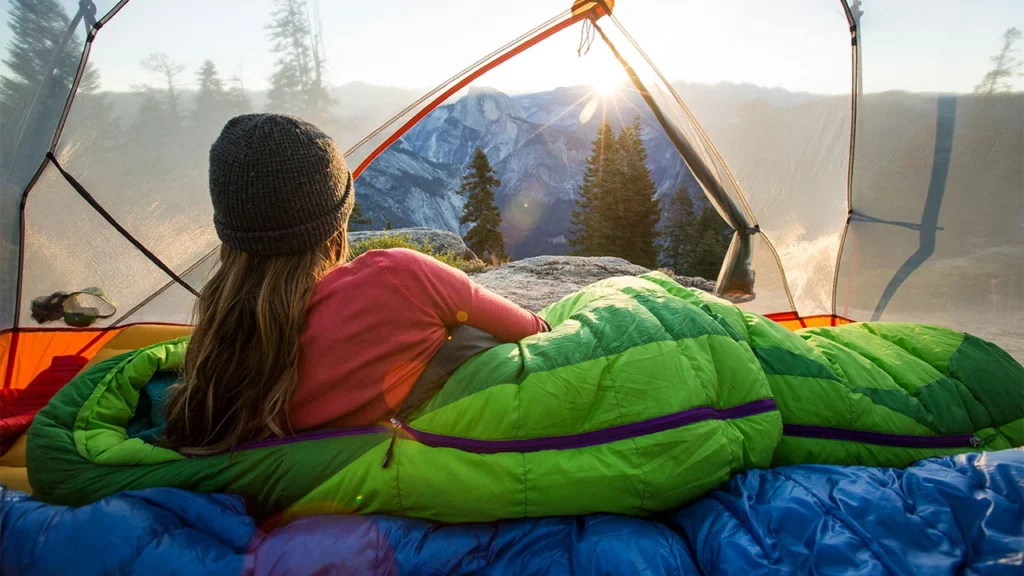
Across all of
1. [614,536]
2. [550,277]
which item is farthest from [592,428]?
[550,277]

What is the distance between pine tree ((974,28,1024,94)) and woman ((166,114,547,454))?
2452 millimetres

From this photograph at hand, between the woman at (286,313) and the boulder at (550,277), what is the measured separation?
3189 millimetres

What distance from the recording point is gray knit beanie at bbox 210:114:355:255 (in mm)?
1179

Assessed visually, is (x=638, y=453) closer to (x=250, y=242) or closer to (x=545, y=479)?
(x=545, y=479)

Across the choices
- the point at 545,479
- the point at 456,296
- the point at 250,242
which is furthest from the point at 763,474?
the point at 250,242

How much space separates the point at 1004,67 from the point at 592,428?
234 cm

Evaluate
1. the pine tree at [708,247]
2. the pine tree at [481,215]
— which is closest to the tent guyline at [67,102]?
the pine tree at [708,247]

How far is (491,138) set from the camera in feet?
109

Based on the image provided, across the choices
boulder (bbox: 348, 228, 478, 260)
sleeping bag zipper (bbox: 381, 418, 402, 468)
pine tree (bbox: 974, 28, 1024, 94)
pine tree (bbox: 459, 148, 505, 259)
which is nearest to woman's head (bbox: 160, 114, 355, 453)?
sleeping bag zipper (bbox: 381, 418, 402, 468)

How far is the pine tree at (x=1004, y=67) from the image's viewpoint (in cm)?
207

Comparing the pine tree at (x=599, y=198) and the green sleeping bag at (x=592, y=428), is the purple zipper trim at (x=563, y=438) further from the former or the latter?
the pine tree at (x=599, y=198)

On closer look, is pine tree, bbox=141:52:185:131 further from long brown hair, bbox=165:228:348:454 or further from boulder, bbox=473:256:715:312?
boulder, bbox=473:256:715:312

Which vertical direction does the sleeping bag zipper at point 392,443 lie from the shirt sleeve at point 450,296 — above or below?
below

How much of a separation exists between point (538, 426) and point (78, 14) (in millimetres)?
2903
